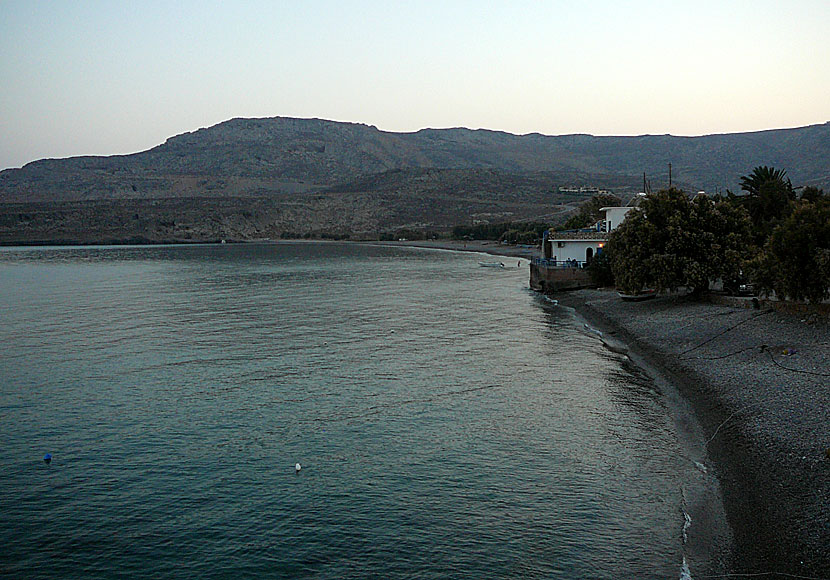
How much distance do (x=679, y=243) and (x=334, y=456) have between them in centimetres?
3222

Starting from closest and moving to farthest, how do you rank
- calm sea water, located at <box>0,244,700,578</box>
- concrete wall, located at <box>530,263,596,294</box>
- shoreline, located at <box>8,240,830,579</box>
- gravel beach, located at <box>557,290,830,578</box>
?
shoreline, located at <box>8,240,830,579</box>
gravel beach, located at <box>557,290,830,578</box>
calm sea water, located at <box>0,244,700,578</box>
concrete wall, located at <box>530,263,596,294</box>

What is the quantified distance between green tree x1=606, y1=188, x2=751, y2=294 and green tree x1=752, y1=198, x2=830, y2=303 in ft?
32.9

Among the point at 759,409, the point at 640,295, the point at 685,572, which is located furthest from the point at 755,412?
the point at 640,295

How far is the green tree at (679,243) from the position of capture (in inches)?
1838

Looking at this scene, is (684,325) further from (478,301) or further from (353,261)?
(353,261)

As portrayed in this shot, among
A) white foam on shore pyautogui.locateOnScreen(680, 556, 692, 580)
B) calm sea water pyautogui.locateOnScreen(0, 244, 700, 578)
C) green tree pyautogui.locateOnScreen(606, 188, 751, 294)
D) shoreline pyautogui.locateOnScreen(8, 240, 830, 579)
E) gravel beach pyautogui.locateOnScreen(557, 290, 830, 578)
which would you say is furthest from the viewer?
green tree pyautogui.locateOnScreen(606, 188, 751, 294)

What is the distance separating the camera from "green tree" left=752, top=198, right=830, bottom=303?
3366cm

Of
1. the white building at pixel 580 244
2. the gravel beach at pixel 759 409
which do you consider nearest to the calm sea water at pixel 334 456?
the gravel beach at pixel 759 409

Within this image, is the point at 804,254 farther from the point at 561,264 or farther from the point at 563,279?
the point at 561,264

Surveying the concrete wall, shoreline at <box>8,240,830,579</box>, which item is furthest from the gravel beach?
the concrete wall

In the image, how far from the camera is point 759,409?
80.5ft

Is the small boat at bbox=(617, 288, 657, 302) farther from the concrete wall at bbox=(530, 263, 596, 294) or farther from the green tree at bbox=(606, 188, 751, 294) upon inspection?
the concrete wall at bbox=(530, 263, 596, 294)

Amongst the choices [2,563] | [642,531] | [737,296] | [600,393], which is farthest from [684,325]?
[2,563]

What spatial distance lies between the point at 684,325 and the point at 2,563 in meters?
35.0
